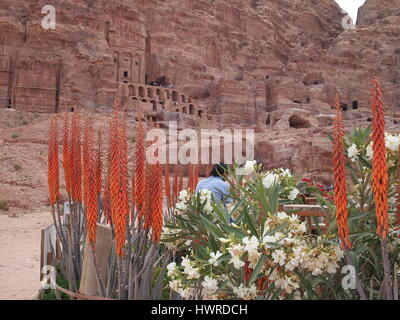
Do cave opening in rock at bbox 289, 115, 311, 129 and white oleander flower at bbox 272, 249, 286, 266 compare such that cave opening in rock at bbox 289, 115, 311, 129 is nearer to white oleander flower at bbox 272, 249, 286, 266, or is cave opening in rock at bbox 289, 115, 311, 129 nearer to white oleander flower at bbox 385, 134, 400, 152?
white oleander flower at bbox 385, 134, 400, 152

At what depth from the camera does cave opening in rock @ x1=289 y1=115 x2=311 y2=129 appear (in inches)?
→ 1260

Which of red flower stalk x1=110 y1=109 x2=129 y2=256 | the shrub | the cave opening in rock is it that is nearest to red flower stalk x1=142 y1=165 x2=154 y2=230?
red flower stalk x1=110 y1=109 x2=129 y2=256

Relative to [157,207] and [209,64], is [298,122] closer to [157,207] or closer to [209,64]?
[209,64]

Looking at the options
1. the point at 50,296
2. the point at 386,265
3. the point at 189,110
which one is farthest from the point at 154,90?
the point at 386,265

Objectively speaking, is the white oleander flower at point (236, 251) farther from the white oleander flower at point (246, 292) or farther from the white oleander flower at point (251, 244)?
the white oleander flower at point (246, 292)

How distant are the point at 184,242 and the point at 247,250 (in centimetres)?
112

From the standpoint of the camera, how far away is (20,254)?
7953 millimetres

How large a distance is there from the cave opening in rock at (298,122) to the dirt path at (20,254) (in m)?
23.9

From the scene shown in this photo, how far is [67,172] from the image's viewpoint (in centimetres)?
387

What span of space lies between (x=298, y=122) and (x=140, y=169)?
3140 cm

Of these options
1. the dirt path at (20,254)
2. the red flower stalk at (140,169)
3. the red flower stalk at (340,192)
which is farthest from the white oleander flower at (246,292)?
the dirt path at (20,254)

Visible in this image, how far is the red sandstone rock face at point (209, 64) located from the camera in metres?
32.3

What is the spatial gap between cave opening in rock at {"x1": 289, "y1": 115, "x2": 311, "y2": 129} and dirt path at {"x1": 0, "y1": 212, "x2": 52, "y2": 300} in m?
23.9

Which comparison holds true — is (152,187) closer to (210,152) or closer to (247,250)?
(247,250)
